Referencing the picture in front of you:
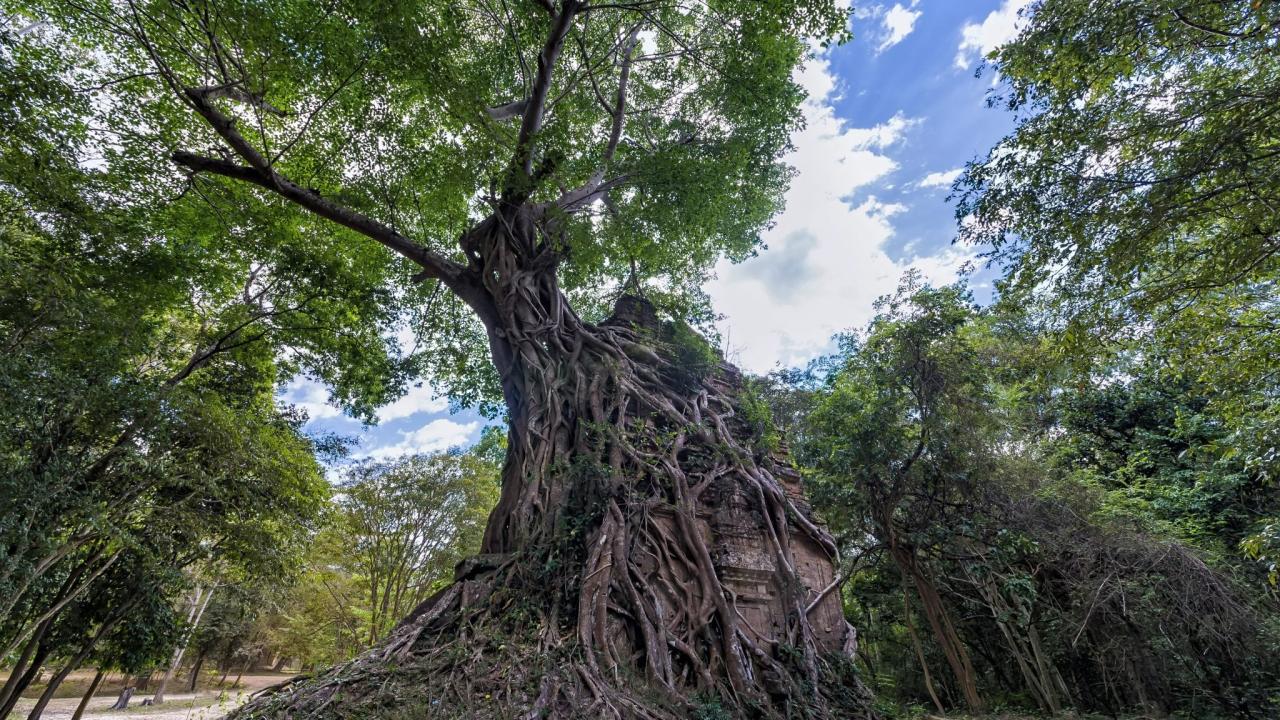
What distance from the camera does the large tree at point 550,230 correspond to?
10.3ft

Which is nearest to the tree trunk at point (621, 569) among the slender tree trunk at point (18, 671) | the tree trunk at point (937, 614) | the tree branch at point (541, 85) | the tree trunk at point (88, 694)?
the tree branch at point (541, 85)

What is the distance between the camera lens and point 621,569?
11.3 feet

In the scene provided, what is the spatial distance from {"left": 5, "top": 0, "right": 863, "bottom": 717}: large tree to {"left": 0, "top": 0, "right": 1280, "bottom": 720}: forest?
0.04 metres

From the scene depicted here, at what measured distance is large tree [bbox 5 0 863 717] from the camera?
314 cm

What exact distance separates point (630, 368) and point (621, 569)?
2.18 metres

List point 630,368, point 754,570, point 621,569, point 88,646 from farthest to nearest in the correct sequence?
point 88,646, point 630,368, point 754,570, point 621,569

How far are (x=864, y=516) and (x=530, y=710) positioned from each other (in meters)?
4.48

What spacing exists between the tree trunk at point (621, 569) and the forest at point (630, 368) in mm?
28

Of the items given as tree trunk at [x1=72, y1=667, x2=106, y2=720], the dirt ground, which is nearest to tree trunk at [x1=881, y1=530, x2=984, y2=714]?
the dirt ground

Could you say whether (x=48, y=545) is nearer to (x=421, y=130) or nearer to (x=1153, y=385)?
(x=421, y=130)

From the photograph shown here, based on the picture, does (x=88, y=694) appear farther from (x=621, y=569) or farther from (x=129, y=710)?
(x=621, y=569)

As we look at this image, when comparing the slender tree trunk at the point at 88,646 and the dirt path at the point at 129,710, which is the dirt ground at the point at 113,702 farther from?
the slender tree trunk at the point at 88,646

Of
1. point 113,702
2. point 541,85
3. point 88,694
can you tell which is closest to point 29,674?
point 88,694

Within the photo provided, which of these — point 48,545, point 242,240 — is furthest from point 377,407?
point 48,545
